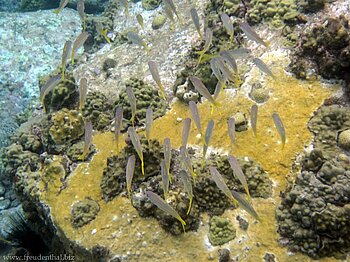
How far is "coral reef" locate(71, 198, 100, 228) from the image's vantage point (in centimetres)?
457

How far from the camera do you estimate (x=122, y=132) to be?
5.82 metres

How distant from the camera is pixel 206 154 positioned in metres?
4.83

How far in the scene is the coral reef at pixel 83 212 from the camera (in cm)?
457

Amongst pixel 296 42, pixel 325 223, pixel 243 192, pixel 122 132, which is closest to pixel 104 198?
pixel 122 132

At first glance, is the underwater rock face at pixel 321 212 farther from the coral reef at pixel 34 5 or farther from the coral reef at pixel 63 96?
the coral reef at pixel 34 5

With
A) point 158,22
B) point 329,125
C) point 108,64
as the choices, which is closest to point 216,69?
point 329,125

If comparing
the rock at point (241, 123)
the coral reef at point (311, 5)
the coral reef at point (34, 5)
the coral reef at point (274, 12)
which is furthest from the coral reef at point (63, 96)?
the coral reef at point (34, 5)

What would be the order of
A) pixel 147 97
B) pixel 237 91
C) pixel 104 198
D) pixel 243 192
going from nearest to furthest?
pixel 243 192, pixel 104 198, pixel 237 91, pixel 147 97

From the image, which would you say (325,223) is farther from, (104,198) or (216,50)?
(216,50)

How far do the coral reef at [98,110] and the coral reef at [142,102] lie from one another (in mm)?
309

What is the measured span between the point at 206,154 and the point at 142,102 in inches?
70.2

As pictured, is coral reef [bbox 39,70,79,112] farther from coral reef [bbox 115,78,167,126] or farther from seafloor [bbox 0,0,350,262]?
coral reef [bbox 115,78,167,126]

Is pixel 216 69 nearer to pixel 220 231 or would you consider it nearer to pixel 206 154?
pixel 206 154

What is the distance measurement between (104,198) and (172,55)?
3.73 metres
